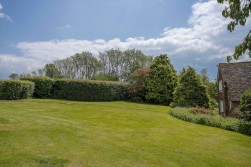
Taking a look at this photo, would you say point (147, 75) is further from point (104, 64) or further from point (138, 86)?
point (104, 64)

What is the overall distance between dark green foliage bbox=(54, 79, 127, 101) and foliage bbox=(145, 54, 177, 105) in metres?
6.44

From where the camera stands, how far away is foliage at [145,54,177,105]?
3775 centimetres

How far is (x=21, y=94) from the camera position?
2702 cm

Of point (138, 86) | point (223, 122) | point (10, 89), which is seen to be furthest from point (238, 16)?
point (138, 86)

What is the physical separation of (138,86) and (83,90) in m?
9.16

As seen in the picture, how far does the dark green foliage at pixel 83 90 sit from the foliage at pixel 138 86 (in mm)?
4051

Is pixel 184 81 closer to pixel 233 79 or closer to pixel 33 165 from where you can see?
pixel 233 79

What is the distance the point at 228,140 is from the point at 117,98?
24960 mm

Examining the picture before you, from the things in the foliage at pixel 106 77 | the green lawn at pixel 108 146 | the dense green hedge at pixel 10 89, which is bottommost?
the green lawn at pixel 108 146

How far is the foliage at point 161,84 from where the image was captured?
37750mm

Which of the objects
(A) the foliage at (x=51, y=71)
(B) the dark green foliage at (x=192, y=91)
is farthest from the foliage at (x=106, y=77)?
(B) the dark green foliage at (x=192, y=91)

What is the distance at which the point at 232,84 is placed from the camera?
2528 centimetres

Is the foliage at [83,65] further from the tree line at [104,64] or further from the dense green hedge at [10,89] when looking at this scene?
the dense green hedge at [10,89]

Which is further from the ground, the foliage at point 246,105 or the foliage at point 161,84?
the foliage at point 161,84
